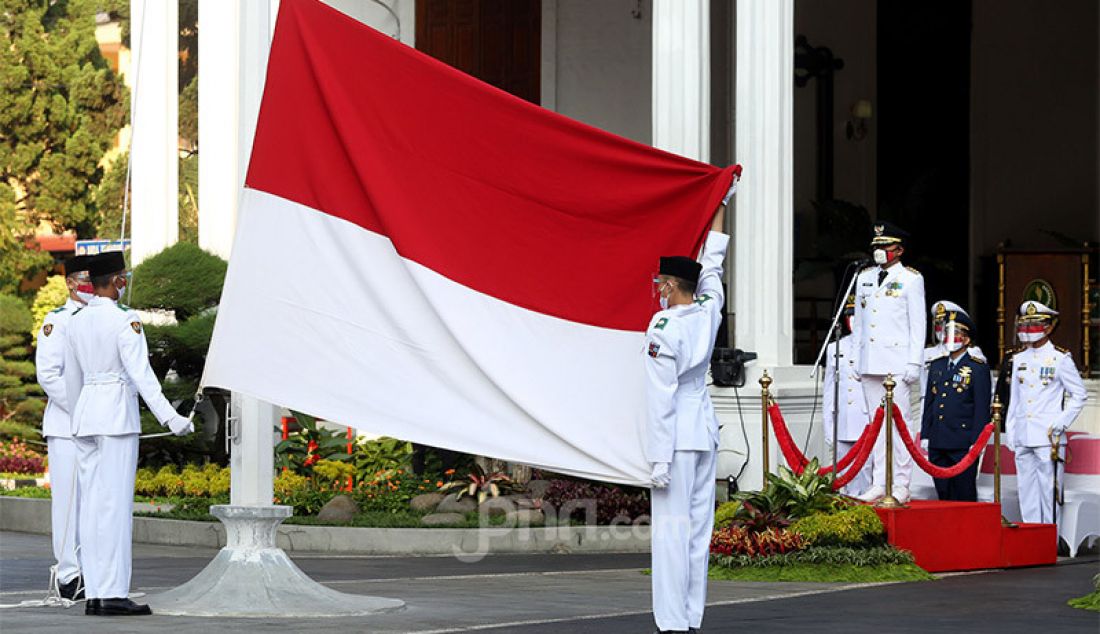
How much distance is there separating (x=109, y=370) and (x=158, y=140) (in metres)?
12.1

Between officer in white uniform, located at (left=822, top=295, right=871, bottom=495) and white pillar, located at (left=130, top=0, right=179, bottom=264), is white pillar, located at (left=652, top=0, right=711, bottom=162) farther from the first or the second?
white pillar, located at (left=130, top=0, right=179, bottom=264)

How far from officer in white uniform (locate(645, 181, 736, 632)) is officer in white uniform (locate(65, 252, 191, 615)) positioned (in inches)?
111

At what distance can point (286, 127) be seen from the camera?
11031mm

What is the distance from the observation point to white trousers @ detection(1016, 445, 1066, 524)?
17.4m

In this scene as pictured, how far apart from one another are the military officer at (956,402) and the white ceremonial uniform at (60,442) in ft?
26.2

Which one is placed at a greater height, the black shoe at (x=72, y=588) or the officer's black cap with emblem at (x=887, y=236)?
the officer's black cap with emblem at (x=887, y=236)

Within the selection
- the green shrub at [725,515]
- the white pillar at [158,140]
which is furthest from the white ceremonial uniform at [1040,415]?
the white pillar at [158,140]

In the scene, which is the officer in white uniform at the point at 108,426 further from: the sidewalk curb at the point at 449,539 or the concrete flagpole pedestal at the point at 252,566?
the sidewalk curb at the point at 449,539

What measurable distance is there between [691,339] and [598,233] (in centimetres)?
165

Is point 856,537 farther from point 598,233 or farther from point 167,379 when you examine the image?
point 167,379

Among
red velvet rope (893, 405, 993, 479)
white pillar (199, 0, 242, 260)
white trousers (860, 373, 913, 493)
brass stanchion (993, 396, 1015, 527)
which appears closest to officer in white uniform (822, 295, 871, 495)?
white trousers (860, 373, 913, 493)

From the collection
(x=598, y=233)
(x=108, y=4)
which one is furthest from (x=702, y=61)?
(x=108, y=4)

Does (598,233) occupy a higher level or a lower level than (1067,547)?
higher

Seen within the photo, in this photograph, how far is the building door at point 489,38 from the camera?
25375 mm
